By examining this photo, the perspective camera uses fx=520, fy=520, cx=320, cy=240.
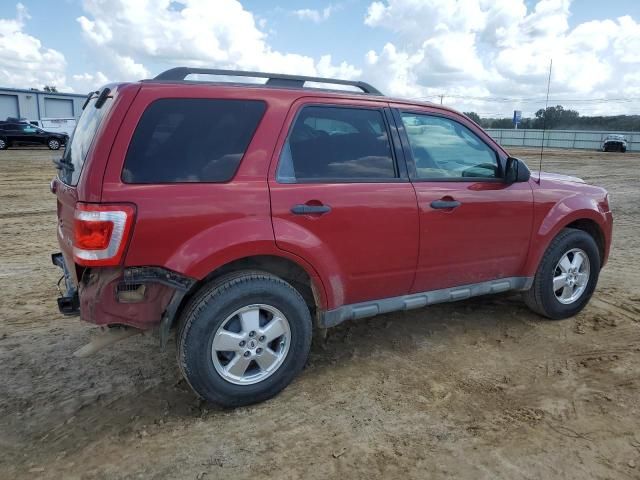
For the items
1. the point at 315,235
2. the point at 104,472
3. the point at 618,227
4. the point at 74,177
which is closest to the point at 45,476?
the point at 104,472

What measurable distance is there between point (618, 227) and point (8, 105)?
157 ft

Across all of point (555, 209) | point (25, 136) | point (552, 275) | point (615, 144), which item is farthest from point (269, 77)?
point (615, 144)

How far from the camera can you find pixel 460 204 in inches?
150

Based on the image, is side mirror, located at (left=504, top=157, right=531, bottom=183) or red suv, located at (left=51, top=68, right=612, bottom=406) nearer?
red suv, located at (left=51, top=68, right=612, bottom=406)

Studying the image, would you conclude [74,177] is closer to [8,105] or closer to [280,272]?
[280,272]

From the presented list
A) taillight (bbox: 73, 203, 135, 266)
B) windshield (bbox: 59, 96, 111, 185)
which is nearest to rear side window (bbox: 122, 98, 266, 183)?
taillight (bbox: 73, 203, 135, 266)

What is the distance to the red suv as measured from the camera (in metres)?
2.84

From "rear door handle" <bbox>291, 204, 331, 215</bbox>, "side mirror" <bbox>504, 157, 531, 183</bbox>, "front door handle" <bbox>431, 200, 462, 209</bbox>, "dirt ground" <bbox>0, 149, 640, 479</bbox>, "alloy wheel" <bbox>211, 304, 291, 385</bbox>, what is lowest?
"dirt ground" <bbox>0, 149, 640, 479</bbox>

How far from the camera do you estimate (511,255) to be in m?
4.22

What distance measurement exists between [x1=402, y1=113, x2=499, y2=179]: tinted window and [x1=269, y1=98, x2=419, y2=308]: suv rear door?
209 millimetres

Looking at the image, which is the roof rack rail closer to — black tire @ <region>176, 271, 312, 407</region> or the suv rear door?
the suv rear door

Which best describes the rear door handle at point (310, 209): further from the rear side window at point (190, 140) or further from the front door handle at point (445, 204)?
the front door handle at point (445, 204)

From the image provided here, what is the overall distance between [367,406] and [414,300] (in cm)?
91

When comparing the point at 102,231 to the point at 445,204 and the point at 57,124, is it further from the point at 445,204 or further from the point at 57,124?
the point at 57,124
